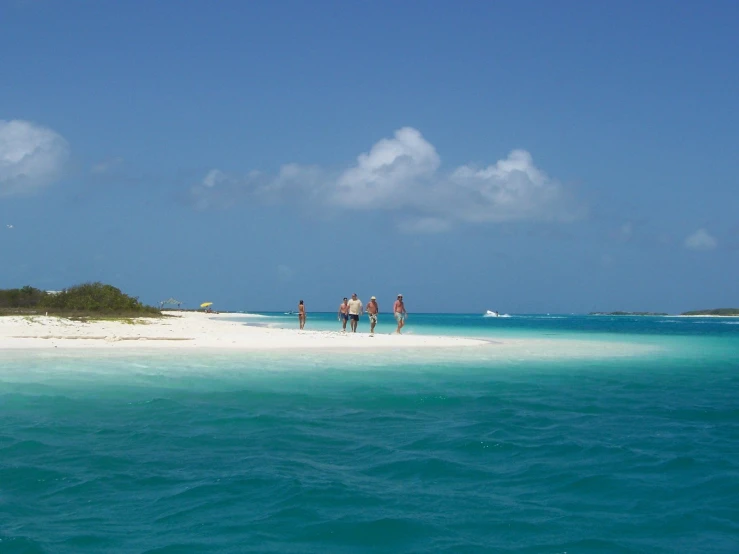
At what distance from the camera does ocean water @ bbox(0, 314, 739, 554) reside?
6156mm

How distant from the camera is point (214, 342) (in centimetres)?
2617

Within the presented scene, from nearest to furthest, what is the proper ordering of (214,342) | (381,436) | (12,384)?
(381,436), (12,384), (214,342)

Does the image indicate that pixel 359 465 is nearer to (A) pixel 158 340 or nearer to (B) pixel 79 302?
(A) pixel 158 340

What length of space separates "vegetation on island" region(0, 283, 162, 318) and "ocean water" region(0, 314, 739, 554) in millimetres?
34545

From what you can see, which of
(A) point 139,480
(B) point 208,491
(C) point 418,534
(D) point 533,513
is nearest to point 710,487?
(D) point 533,513

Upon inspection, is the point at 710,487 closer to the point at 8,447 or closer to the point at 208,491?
the point at 208,491

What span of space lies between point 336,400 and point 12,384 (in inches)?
268

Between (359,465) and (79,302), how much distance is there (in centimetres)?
4671

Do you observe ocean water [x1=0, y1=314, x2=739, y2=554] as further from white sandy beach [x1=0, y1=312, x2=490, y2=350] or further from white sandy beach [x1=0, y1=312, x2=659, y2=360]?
white sandy beach [x1=0, y1=312, x2=490, y2=350]

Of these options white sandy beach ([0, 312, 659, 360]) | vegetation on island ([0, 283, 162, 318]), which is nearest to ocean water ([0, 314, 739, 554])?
white sandy beach ([0, 312, 659, 360])

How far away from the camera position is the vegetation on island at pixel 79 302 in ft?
159

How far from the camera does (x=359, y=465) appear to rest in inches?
327

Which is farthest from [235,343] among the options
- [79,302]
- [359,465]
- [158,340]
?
[79,302]

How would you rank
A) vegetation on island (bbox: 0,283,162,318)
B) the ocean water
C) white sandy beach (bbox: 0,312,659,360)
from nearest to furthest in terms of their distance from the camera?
the ocean water, white sandy beach (bbox: 0,312,659,360), vegetation on island (bbox: 0,283,162,318)
